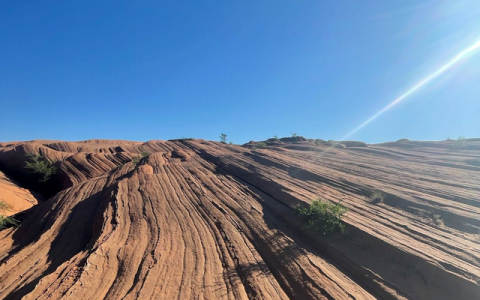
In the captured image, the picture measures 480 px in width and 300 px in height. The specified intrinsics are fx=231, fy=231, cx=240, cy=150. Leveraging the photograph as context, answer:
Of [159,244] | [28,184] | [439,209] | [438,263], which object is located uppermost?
[439,209]

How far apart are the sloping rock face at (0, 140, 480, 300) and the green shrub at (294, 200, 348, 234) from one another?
1.10ft

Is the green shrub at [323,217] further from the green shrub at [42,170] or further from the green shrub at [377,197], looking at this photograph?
the green shrub at [42,170]

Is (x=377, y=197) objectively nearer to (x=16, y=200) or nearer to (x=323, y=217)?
(x=323, y=217)

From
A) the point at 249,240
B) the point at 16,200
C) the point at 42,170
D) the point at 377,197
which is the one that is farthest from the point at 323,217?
the point at 42,170

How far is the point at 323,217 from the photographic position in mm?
10078

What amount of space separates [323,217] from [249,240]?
11.3 ft

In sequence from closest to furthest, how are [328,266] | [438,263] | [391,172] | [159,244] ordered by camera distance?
[438,263]
[328,266]
[159,244]
[391,172]

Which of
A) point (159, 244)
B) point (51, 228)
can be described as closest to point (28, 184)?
point (51, 228)

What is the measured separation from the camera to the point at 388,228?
965 cm

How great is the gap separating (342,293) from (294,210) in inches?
212

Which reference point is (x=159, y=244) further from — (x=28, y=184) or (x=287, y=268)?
(x=28, y=184)

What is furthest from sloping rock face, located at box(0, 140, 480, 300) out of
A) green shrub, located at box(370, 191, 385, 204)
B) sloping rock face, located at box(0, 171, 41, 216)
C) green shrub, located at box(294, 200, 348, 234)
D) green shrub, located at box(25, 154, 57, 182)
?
green shrub, located at box(25, 154, 57, 182)

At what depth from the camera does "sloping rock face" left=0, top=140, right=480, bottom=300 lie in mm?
6500

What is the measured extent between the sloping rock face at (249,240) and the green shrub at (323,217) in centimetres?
33
